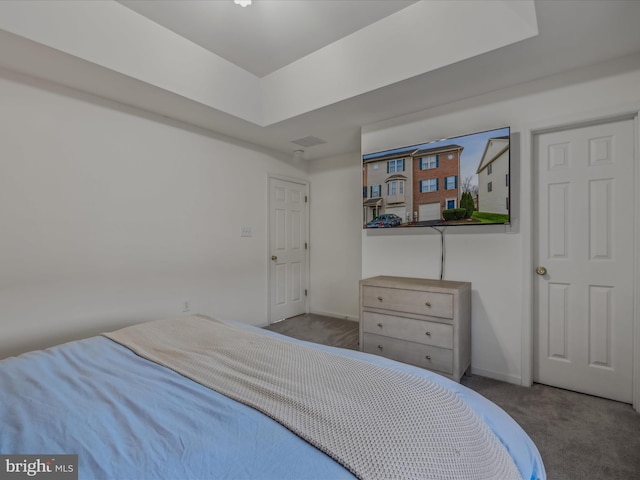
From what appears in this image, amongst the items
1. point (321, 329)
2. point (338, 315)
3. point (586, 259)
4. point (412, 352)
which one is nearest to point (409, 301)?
point (412, 352)

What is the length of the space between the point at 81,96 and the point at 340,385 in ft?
9.86

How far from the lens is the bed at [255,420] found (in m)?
0.69

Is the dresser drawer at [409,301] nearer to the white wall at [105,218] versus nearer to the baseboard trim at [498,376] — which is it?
the baseboard trim at [498,376]

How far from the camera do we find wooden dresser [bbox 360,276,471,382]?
2195 millimetres

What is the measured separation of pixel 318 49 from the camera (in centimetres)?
258

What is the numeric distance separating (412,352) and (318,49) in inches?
108

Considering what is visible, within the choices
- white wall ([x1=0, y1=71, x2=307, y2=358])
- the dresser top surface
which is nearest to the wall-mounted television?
the dresser top surface

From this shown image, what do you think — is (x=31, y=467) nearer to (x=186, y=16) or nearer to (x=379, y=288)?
(x=379, y=288)

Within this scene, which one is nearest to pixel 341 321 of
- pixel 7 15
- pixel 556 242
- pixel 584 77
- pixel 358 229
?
pixel 358 229

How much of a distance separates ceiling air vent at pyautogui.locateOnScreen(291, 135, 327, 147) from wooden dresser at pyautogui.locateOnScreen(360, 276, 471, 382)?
1932 millimetres

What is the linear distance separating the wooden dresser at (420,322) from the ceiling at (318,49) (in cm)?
165

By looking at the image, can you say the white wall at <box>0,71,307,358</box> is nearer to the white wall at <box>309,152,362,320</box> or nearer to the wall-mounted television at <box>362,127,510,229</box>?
the white wall at <box>309,152,362,320</box>

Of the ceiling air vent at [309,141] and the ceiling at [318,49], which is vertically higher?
the ceiling at [318,49]

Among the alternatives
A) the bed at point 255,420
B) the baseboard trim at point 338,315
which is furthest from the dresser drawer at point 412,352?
the baseboard trim at point 338,315
